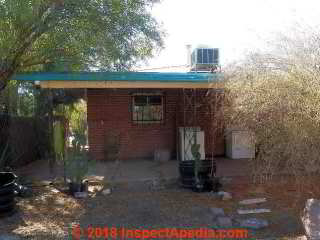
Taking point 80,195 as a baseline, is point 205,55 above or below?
above

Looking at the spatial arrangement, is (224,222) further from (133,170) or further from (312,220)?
(133,170)

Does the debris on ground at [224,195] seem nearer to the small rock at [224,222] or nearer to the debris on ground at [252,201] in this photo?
the debris on ground at [252,201]

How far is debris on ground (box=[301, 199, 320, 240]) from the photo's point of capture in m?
5.25

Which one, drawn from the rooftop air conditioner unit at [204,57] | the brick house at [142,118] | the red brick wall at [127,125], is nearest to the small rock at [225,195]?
the brick house at [142,118]

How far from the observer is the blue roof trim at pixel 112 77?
8414 mm

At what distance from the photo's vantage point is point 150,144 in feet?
42.6

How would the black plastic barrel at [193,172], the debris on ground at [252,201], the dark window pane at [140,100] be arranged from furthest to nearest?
the dark window pane at [140,100]
the black plastic barrel at [193,172]
the debris on ground at [252,201]

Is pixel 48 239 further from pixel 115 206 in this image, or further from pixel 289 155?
pixel 289 155

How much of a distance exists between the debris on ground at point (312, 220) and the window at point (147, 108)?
25.7 feet

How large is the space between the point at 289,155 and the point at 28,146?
9.54 m

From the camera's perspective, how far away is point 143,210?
7.27 m

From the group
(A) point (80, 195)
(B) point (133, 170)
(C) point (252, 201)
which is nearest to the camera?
(C) point (252, 201)

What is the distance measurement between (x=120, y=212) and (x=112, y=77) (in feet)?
9.48

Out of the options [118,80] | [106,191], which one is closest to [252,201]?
[106,191]
